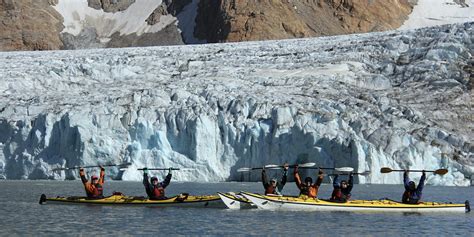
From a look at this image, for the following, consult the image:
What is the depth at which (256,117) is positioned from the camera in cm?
3541

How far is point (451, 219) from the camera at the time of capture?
22.5 metres

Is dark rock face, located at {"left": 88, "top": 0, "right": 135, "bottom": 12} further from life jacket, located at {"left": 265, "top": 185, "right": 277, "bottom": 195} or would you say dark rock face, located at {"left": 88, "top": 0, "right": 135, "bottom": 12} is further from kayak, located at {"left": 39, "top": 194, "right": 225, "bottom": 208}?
life jacket, located at {"left": 265, "top": 185, "right": 277, "bottom": 195}

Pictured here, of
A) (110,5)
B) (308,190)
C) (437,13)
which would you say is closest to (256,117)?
(308,190)

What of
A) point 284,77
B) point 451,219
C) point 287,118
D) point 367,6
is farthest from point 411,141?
point 367,6

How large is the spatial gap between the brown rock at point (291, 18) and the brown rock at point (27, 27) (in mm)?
11779

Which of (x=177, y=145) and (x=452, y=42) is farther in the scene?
(x=452, y=42)

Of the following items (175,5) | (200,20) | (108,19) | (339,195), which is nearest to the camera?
(339,195)

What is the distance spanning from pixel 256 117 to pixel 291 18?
40763mm

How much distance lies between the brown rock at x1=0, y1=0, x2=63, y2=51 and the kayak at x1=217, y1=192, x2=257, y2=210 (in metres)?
52.3

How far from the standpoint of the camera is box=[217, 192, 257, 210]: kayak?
23969 millimetres

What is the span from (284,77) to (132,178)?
8.86 meters

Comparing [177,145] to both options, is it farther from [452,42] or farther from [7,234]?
[7,234]

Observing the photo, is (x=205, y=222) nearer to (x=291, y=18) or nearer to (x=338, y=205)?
(x=338, y=205)

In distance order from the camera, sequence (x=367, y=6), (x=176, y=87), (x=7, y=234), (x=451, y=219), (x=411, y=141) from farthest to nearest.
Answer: (x=367, y=6) < (x=176, y=87) < (x=411, y=141) < (x=451, y=219) < (x=7, y=234)
